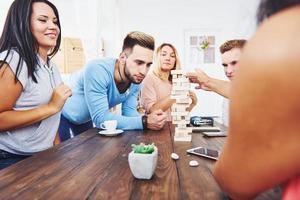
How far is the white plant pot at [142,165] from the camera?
855mm

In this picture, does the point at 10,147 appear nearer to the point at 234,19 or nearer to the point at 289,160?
the point at 289,160

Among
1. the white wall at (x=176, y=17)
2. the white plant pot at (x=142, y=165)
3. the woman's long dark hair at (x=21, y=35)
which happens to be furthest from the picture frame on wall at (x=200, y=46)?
the white plant pot at (x=142, y=165)

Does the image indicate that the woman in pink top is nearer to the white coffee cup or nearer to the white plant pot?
the white coffee cup

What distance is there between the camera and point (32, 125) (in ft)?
4.78

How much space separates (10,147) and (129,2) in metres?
5.08

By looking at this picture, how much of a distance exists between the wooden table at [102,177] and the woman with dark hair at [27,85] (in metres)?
0.21

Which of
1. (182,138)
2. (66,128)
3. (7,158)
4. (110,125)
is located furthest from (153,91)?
(7,158)

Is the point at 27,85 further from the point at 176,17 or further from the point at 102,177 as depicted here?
the point at 176,17

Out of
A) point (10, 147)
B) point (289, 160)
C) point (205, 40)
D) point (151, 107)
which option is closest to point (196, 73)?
point (151, 107)

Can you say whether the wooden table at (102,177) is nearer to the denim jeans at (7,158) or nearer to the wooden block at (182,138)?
the wooden block at (182,138)

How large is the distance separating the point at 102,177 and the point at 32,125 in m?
0.73

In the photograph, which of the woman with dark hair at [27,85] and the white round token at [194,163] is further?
the woman with dark hair at [27,85]

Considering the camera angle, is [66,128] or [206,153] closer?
[206,153]

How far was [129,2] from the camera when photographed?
5918 mm
